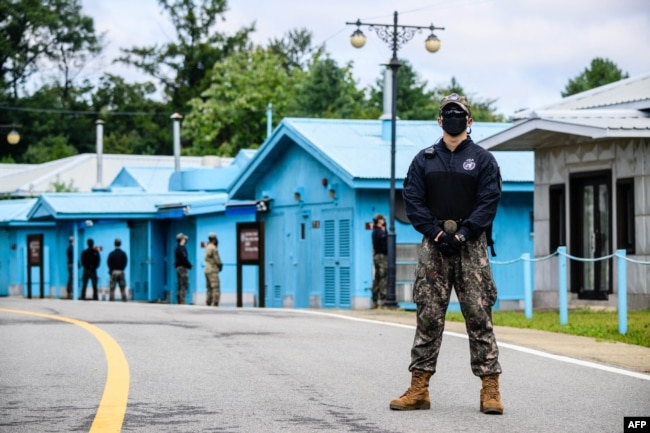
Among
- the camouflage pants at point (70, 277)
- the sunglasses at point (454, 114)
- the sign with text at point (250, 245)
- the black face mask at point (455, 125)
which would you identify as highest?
the sunglasses at point (454, 114)

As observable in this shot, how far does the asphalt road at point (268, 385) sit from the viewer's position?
8.07 metres

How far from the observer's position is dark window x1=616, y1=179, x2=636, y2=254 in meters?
23.6

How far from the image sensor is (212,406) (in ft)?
28.8

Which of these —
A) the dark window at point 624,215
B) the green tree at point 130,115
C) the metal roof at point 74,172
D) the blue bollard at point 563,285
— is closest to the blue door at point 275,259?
the dark window at point 624,215

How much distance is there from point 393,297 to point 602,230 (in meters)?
4.31


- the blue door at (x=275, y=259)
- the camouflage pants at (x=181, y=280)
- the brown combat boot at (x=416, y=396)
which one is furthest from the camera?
the blue door at (x=275, y=259)

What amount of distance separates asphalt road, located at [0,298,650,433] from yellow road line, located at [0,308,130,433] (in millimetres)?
12

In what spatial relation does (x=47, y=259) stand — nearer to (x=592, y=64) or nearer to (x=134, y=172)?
(x=134, y=172)

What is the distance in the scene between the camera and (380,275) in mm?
27656

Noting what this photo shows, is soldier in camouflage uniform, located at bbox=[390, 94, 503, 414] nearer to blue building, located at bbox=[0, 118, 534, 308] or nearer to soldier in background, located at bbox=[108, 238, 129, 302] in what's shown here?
blue building, located at bbox=[0, 118, 534, 308]

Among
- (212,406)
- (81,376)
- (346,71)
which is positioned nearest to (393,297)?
(81,376)

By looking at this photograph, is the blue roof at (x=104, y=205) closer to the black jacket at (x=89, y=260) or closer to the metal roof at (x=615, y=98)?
the black jacket at (x=89, y=260)

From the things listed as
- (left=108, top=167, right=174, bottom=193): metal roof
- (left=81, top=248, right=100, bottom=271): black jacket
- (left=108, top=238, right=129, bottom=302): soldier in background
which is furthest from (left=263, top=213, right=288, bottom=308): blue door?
(left=108, top=167, right=174, bottom=193): metal roof

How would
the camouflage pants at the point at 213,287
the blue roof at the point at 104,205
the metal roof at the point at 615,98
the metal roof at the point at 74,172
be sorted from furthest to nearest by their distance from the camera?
the metal roof at the point at 74,172, the blue roof at the point at 104,205, the camouflage pants at the point at 213,287, the metal roof at the point at 615,98
